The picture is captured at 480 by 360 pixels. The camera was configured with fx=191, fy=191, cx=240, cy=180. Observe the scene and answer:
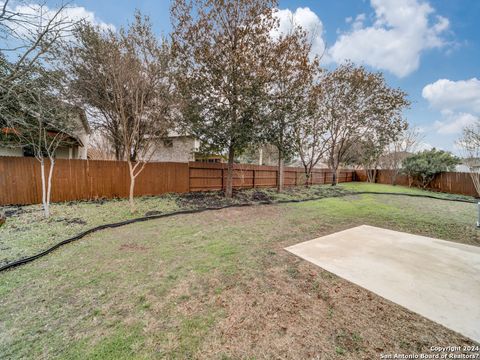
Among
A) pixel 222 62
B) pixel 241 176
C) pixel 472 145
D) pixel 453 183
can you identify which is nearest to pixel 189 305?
pixel 222 62

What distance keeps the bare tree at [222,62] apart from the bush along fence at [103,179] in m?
2.50

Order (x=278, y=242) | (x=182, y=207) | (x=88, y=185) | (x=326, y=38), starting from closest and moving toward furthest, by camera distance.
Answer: (x=278, y=242)
(x=182, y=207)
(x=88, y=185)
(x=326, y=38)

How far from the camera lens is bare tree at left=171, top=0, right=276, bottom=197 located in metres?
7.32

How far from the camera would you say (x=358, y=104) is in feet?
41.6

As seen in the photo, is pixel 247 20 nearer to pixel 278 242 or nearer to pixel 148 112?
pixel 148 112

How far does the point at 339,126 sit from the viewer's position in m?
13.2

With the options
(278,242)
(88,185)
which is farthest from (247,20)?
(88,185)

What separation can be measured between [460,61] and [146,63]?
13348 mm

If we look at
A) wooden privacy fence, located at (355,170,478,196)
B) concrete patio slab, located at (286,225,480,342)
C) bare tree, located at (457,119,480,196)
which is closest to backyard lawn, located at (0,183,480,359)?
concrete patio slab, located at (286,225,480,342)

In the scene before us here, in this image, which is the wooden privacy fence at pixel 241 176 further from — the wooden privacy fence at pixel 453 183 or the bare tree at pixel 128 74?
the wooden privacy fence at pixel 453 183

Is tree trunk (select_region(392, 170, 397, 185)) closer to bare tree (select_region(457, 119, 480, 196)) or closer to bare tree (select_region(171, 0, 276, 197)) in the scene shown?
bare tree (select_region(457, 119, 480, 196))

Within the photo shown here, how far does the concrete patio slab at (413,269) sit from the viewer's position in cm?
191

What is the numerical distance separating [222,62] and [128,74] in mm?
3446

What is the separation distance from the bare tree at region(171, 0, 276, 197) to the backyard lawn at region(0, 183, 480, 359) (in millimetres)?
5201
